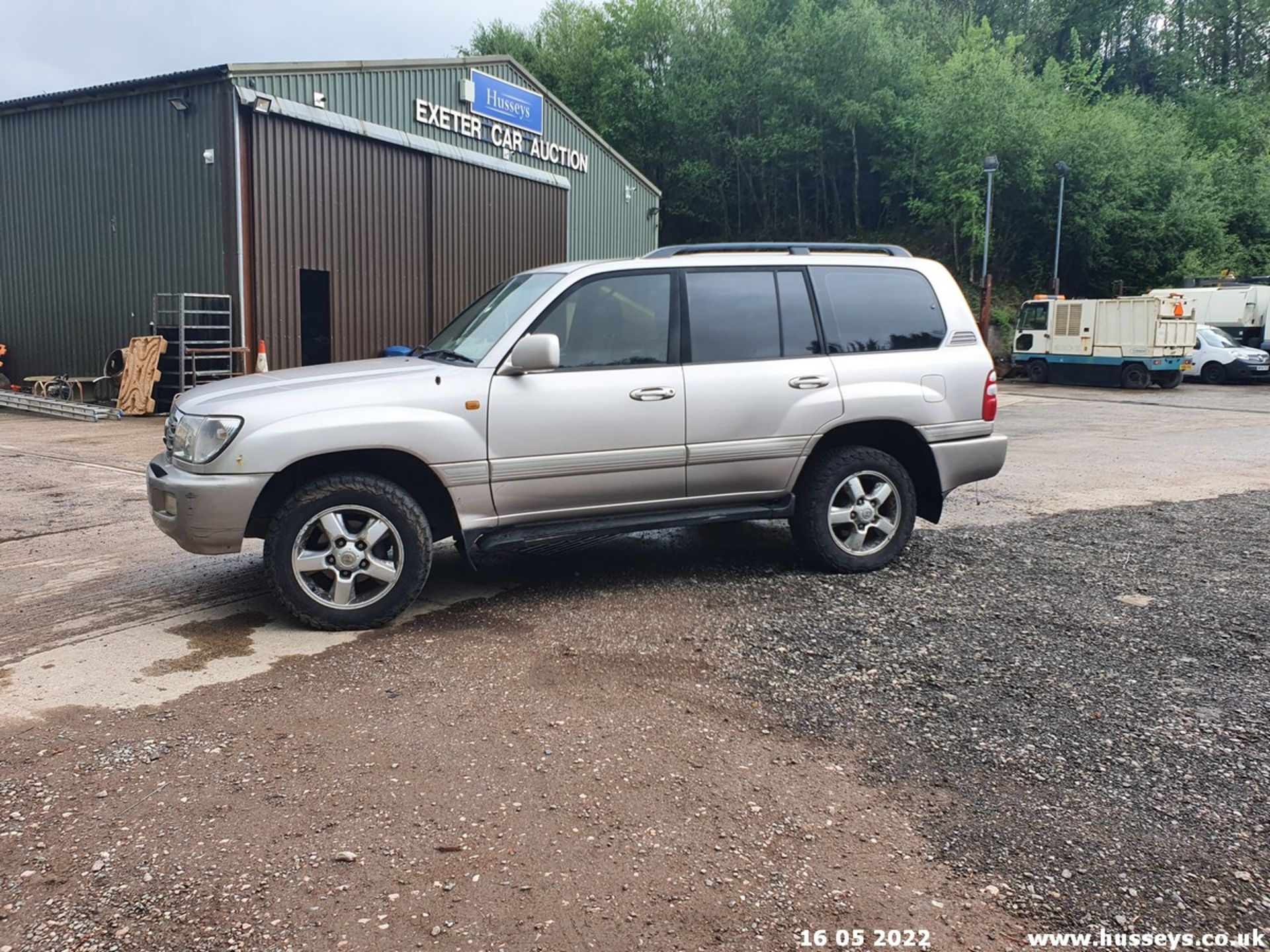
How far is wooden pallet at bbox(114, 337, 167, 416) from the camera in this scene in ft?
51.1

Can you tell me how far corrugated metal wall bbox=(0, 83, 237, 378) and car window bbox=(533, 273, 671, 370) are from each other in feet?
39.2

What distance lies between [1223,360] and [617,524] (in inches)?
1031

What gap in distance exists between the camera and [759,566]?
6.42m

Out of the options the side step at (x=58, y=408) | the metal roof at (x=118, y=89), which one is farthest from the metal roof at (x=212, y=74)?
the side step at (x=58, y=408)

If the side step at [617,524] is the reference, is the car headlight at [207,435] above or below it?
above

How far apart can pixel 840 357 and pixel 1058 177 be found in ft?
103

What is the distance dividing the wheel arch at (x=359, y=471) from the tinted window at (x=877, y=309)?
247 cm

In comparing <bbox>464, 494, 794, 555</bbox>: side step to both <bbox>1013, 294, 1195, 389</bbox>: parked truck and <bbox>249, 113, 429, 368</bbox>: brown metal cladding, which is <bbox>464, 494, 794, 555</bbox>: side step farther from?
<bbox>1013, 294, 1195, 389</bbox>: parked truck

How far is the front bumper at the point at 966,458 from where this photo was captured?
20.8 feet

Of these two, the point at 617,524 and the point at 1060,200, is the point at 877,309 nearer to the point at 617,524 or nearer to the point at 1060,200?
the point at 617,524

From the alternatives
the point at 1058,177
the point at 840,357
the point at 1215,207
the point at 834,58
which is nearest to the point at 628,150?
the point at 834,58

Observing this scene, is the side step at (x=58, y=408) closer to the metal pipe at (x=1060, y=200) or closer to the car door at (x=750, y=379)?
→ the car door at (x=750, y=379)

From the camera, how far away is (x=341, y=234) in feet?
57.6

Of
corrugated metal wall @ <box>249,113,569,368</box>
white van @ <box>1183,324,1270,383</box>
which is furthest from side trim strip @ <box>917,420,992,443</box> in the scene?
white van @ <box>1183,324,1270,383</box>
